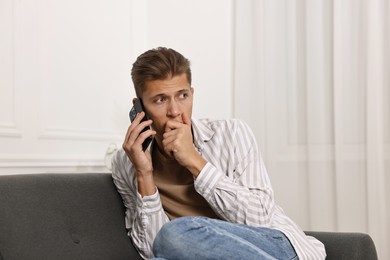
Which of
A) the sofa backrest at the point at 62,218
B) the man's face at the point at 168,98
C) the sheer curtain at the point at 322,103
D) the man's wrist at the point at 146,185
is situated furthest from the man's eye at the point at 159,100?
the sheer curtain at the point at 322,103

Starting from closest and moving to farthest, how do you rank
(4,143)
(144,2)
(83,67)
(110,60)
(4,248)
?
(4,248) < (4,143) < (83,67) < (110,60) < (144,2)

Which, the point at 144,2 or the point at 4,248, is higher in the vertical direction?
the point at 144,2

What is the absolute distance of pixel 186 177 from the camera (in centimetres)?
181

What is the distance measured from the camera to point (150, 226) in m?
1.76

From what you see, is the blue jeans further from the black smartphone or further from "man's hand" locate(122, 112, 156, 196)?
the black smartphone


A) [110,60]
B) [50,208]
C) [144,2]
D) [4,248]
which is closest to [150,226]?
[50,208]

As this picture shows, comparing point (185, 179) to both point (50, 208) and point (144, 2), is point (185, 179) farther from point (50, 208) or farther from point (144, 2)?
point (144, 2)

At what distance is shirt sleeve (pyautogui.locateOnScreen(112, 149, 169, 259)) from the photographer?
5.72ft

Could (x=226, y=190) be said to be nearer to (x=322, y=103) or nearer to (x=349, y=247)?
(x=349, y=247)

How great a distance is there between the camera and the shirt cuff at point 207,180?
160 centimetres

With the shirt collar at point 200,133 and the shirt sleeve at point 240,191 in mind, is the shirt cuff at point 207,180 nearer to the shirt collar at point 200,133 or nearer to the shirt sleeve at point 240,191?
the shirt sleeve at point 240,191

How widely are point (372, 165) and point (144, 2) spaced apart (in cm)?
152

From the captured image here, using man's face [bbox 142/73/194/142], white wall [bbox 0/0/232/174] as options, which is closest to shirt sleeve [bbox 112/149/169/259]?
man's face [bbox 142/73/194/142]

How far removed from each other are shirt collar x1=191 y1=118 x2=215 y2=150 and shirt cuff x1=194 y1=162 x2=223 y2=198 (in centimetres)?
19
